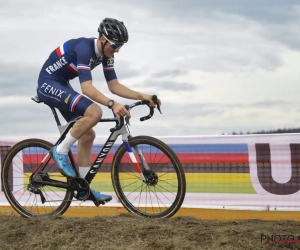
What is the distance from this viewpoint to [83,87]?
748 centimetres

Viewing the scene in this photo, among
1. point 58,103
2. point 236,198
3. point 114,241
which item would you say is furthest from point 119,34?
point 236,198

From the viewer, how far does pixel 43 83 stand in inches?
320

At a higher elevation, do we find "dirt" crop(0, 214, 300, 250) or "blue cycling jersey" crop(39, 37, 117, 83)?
"blue cycling jersey" crop(39, 37, 117, 83)

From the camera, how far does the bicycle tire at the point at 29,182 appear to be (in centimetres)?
859

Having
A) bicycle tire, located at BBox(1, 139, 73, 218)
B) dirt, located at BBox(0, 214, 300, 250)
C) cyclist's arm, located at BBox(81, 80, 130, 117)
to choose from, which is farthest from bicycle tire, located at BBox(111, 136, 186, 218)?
bicycle tire, located at BBox(1, 139, 73, 218)

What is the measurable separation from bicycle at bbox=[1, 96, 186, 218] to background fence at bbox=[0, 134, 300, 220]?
1.17 metres

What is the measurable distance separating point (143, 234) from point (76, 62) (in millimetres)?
2594

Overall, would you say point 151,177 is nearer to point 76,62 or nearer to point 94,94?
point 94,94

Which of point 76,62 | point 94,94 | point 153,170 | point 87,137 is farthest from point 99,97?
point 153,170

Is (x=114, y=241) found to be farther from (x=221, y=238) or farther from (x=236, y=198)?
(x=236, y=198)

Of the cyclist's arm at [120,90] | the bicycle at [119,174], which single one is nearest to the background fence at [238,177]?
the bicycle at [119,174]

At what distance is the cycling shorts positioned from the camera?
7.68 m

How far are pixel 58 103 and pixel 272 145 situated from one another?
412cm

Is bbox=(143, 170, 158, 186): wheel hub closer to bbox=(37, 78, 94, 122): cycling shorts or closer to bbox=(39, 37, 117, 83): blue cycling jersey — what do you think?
bbox=(37, 78, 94, 122): cycling shorts
